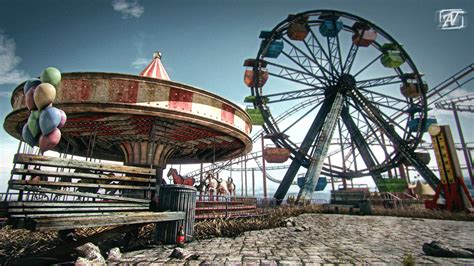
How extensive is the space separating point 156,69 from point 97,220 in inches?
307

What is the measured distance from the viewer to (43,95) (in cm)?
489

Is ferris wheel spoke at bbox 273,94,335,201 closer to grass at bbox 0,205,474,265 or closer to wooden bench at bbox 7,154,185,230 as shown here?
grass at bbox 0,205,474,265

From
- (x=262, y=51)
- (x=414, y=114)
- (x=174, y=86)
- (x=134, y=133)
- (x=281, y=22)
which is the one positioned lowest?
(x=134, y=133)

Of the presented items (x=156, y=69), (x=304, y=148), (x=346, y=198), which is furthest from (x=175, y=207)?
(x=346, y=198)

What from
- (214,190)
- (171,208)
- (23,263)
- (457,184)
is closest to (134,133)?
(171,208)

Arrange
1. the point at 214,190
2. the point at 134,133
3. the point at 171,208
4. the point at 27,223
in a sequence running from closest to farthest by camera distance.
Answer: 1. the point at 27,223
2. the point at 171,208
3. the point at 134,133
4. the point at 214,190

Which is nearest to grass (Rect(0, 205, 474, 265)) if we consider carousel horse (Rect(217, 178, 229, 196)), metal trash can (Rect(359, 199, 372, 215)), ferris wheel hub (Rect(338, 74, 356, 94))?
carousel horse (Rect(217, 178, 229, 196))

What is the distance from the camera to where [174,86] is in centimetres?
701

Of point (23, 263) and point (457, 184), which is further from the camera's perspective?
point (457, 184)

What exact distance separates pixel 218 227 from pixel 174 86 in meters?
4.35

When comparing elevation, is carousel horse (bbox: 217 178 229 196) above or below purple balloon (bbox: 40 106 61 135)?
below

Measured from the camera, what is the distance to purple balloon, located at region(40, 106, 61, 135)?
493 cm

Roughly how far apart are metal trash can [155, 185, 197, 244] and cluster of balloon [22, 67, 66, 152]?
2.74 meters

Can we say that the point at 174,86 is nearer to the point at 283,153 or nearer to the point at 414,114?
the point at 283,153
